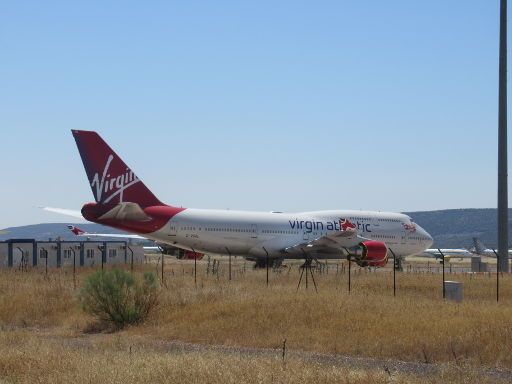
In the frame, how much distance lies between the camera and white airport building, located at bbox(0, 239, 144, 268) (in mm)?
54812

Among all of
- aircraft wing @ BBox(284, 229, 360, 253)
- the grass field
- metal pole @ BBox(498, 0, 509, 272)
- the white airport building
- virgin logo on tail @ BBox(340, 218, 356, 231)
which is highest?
metal pole @ BBox(498, 0, 509, 272)

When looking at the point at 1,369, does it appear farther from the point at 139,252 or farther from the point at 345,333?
the point at 139,252

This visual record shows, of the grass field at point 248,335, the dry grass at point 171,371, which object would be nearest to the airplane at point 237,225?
the grass field at point 248,335

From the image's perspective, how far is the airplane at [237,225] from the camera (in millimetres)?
38519

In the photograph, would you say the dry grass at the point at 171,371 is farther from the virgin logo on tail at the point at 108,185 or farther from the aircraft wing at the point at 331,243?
the aircraft wing at the point at 331,243

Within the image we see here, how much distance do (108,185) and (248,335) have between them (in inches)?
897

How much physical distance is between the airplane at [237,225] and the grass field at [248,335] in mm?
12525

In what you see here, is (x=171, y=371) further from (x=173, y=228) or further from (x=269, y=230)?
(x=269, y=230)

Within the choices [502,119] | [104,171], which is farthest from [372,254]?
[104,171]

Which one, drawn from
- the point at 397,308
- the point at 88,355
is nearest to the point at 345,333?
the point at 397,308

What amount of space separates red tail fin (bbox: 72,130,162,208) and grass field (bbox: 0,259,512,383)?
12.4 metres

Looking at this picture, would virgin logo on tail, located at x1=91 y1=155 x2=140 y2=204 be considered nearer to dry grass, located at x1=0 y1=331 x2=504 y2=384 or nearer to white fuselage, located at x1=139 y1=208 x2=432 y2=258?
white fuselage, located at x1=139 y1=208 x2=432 y2=258

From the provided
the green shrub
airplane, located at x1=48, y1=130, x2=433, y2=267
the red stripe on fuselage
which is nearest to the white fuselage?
airplane, located at x1=48, y1=130, x2=433, y2=267

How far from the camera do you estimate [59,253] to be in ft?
187
